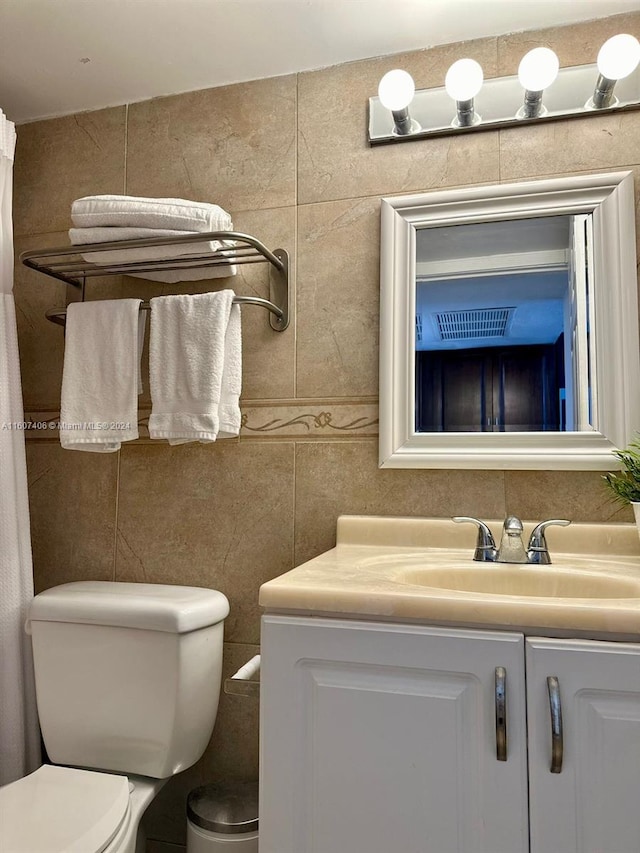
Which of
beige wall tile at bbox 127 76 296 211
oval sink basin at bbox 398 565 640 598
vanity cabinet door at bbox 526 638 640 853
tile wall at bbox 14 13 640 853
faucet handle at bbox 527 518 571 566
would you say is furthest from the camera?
beige wall tile at bbox 127 76 296 211

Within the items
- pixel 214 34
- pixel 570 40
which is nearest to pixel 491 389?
pixel 570 40

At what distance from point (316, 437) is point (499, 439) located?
0.43 metres

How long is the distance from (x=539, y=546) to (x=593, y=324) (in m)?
0.51

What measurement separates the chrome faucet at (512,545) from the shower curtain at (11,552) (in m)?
1.06

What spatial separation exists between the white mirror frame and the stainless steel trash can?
0.81 metres

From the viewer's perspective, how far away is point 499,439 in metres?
1.41

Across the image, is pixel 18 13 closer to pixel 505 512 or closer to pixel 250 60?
pixel 250 60

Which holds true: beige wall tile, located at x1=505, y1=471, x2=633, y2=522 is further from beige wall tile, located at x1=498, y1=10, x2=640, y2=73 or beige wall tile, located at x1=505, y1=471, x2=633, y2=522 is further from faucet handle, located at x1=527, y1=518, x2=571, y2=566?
beige wall tile, located at x1=498, y1=10, x2=640, y2=73

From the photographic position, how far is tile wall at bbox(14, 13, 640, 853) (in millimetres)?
1459

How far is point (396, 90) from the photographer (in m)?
1.47

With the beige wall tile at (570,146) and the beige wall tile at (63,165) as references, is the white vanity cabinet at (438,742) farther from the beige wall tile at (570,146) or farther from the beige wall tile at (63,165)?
the beige wall tile at (63,165)

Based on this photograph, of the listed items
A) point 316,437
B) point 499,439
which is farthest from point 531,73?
point 316,437

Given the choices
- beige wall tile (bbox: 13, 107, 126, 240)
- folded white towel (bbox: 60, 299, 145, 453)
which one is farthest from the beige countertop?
beige wall tile (bbox: 13, 107, 126, 240)

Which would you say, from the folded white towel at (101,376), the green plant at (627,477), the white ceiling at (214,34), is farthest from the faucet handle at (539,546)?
the white ceiling at (214,34)
